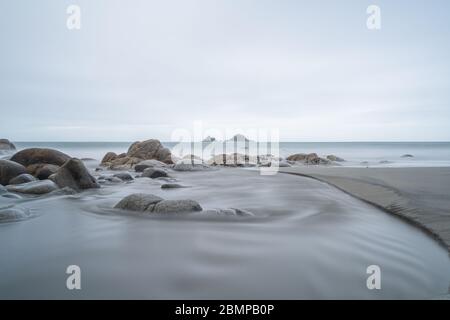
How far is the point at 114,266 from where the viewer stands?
2938 millimetres

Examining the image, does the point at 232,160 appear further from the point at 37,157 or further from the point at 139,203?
the point at 139,203

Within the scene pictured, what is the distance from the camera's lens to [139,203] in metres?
5.01

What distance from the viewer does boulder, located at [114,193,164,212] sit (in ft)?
16.2

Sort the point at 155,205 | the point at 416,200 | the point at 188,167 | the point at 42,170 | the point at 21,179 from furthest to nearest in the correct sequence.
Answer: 1. the point at 188,167
2. the point at 42,170
3. the point at 21,179
4. the point at 416,200
5. the point at 155,205

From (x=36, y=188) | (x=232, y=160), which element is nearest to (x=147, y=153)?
(x=232, y=160)

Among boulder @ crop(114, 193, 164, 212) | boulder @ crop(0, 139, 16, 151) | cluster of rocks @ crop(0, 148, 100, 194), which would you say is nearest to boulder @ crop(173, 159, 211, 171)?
cluster of rocks @ crop(0, 148, 100, 194)

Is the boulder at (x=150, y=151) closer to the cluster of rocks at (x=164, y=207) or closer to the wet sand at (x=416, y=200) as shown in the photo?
the wet sand at (x=416, y=200)

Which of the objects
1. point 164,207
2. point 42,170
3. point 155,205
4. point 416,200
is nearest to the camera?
point 164,207

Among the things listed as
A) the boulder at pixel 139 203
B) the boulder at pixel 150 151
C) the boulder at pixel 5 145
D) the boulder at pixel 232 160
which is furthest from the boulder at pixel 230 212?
the boulder at pixel 5 145

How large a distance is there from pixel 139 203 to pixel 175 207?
0.68m

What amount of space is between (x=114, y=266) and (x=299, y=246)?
207 centimetres
